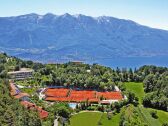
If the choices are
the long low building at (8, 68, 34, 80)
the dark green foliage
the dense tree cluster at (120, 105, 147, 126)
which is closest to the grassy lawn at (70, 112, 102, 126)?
the dense tree cluster at (120, 105, 147, 126)

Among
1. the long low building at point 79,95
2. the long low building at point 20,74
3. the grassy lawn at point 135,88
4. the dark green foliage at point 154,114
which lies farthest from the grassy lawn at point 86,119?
the long low building at point 20,74

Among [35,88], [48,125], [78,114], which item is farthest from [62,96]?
[48,125]

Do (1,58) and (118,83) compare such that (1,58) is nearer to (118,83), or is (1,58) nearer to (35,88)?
(35,88)

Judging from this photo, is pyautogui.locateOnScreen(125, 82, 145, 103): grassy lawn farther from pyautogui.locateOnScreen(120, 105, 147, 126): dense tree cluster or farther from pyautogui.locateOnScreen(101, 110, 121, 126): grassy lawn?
pyautogui.locateOnScreen(120, 105, 147, 126): dense tree cluster

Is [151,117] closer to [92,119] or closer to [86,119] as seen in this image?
[92,119]

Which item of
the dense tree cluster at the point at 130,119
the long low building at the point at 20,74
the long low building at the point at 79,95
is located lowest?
the long low building at the point at 79,95

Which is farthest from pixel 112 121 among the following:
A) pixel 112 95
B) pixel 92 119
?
pixel 112 95

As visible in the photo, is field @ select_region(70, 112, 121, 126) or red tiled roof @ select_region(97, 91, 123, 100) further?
red tiled roof @ select_region(97, 91, 123, 100)

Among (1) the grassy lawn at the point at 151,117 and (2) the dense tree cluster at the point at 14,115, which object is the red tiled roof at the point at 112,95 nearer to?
(1) the grassy lawn at the point at 151,117
